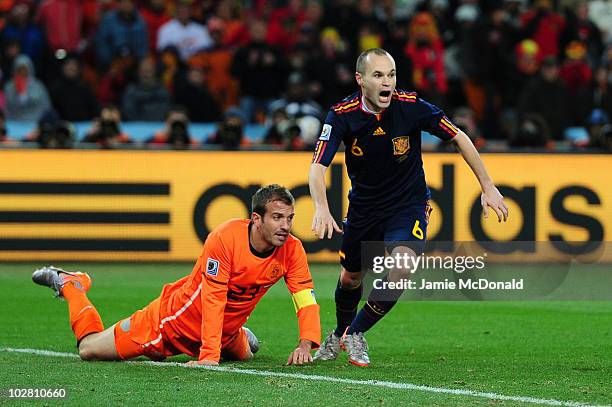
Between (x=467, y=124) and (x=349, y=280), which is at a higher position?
(x=467, y=124)

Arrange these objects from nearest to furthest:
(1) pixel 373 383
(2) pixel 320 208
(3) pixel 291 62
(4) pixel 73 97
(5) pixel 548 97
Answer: (1) pixel 373 383, (2) pixel 320 208, (4) pixel 73 97, (5) pixel 548 97, (3) pixel 291 62

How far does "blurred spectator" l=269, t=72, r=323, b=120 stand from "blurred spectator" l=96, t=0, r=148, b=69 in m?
2.44

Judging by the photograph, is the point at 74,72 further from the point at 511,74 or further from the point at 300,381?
the point at 300,381

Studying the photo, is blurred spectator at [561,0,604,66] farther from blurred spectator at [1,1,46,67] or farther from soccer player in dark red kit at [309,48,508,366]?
soccer player in dark red kit at [309,48,508,366]

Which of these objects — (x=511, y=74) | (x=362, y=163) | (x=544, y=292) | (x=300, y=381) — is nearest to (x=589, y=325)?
(x=544, y=292)

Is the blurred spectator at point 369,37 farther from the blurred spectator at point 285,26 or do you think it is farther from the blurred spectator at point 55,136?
the blurred spectator at point 55,136

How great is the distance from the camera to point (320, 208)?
26.5ft

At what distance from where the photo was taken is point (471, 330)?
35.1 ft

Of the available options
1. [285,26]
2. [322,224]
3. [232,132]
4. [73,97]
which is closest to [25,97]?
[73,97]

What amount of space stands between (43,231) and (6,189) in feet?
2.09

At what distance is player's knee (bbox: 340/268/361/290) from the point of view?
30.0 feet

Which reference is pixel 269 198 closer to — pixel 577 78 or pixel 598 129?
pixel 598 129

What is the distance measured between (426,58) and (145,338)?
11845mm

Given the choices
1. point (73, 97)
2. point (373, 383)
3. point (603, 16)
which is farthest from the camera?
point (603, 16)
